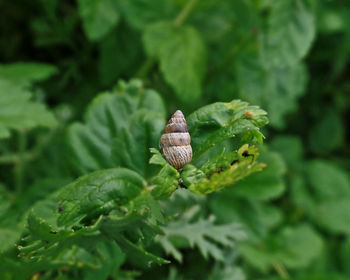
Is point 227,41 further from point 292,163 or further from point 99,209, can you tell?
point 99,209

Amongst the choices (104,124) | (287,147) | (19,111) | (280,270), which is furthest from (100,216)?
(287,147)

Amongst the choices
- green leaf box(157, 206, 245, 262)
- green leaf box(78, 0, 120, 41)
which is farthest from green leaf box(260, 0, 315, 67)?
green leaf box(157, 206, 245, 262)

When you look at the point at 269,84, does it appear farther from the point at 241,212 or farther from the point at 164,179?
the point at 164,179

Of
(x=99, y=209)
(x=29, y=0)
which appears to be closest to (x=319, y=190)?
(x=29, y=0)

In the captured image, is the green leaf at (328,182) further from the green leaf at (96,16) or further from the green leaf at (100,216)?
the green leaf at (100,216)

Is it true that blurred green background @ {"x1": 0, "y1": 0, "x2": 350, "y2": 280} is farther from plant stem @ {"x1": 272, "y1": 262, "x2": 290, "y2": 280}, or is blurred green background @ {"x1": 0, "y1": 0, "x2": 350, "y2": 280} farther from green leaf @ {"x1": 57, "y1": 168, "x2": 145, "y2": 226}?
green leaf @ {"x1": 57, "y1": 168, "x2": 145, "y2": 226}

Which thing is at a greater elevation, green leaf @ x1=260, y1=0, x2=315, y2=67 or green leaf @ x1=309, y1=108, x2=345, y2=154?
green leaf @ x1=260, y1=0, x2=315, y2=67

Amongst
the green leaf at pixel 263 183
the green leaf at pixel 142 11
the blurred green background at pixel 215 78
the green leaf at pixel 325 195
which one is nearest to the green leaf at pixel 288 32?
the blurred green background at pixel 215 78
